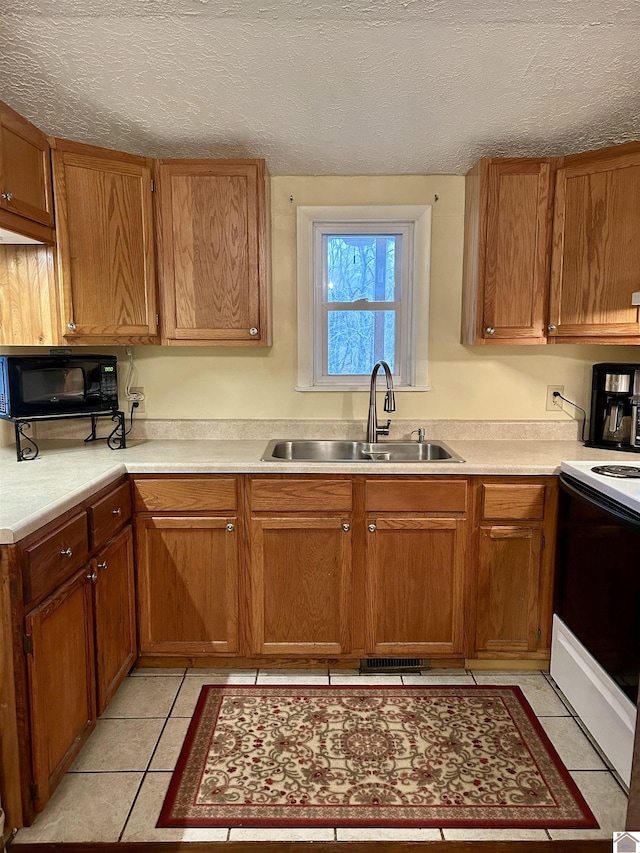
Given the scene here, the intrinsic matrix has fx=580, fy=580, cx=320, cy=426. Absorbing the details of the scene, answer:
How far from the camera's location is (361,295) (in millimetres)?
2951

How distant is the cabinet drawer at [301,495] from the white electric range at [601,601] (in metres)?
0.88

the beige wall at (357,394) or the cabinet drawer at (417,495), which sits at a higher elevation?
the beige wall at (357,394)

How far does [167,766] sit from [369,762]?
0.67m

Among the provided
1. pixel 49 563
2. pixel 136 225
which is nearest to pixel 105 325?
pixel 136 225

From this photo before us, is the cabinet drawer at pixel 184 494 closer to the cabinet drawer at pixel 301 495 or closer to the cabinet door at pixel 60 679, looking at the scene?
the cabinet drawer at pixel 301 495

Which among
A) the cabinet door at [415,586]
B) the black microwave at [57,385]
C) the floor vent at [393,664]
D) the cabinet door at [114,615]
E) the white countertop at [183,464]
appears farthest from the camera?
the floor vent at [393,664]

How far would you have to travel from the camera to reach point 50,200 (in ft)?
7.55

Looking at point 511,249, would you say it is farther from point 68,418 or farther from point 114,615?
point 114,615

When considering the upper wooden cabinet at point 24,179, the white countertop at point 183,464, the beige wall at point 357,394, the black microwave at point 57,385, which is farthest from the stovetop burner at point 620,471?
the upper wooden cabinet at point 24,179

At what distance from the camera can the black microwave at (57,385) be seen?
2295 millimetres

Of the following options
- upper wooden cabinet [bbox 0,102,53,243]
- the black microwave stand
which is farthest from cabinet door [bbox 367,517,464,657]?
upper wooden cabinet [bbox 0,102,53,243]

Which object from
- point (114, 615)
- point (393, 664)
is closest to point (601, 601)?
point (393, 664)

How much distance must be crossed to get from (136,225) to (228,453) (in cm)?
106

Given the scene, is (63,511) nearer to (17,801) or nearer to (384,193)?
A: (17,801)
